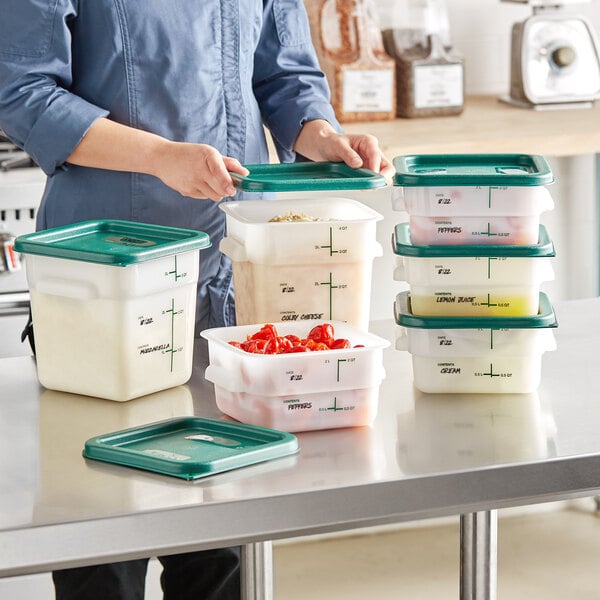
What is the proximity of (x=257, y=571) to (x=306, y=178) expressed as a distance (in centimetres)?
49

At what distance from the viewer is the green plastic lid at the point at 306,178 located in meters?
1.33

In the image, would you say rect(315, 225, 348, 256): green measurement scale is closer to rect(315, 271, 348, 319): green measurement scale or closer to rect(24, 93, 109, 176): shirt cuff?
rect(315, 271, 348, 319): green measurement scale

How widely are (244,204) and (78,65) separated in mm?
340

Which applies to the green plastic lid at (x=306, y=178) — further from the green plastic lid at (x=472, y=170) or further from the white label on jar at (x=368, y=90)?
the white label on jar at (x=368, y=90)

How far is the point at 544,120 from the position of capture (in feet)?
9.34

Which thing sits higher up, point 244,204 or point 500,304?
point 244,204

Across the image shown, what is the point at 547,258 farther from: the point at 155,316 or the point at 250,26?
the point at 250,26

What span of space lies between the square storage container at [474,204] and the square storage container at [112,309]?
0.25 metres

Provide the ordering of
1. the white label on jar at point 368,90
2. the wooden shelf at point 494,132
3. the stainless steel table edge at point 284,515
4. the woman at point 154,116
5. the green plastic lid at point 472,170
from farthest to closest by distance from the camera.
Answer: the white label on jar at point 368,90 → the wooden shelf at point 494,132 → the woman at point 154,116 → the green plastic lid at point 472,170 → the stainless steel table edge at point 284,515

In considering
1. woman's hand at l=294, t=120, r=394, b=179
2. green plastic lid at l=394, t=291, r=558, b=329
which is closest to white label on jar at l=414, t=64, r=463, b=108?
woman's hand at l=294, t=120, r=394, b=179

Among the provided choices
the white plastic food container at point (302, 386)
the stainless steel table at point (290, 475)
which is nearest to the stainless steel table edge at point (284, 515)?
the stainless steel table at point (290, 475)

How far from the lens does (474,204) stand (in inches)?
51.9

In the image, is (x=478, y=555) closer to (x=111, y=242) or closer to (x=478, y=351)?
(x=478, y=351)

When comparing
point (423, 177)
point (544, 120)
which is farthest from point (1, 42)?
point (544, 120)
